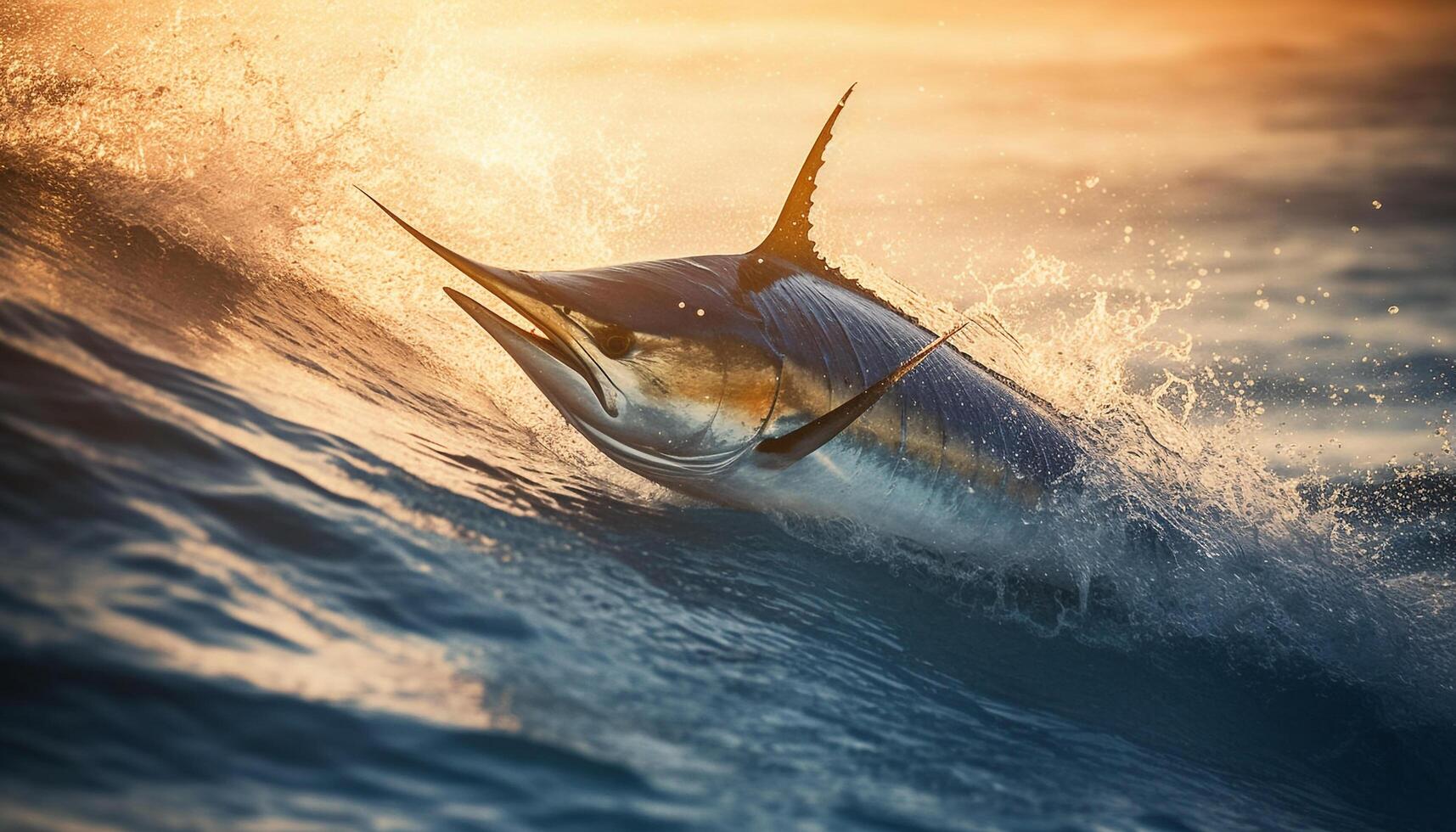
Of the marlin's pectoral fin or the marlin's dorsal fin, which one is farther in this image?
the marlin's dorsal fin

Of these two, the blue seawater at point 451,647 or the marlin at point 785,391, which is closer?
the blue seawater at point 451,647

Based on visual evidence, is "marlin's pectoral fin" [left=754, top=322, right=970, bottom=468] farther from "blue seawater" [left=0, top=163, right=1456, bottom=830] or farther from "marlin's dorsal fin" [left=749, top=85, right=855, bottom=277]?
"marlin's dorsal fin" [left=749, top=85, right=855, bottom=277]

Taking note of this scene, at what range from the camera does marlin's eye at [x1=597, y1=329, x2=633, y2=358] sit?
3.26 m

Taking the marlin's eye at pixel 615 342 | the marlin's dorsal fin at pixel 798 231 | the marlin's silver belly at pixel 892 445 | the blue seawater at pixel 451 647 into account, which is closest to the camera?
the blue seawater at pixel 451 647

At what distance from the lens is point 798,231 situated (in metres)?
4.15

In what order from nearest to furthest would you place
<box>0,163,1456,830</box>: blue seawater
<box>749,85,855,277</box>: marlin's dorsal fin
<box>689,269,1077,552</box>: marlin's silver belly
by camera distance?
<box>0,163,1456,830</box>: blue seawater < <box>689,269,1077,552</box>: marlin's silver belly < <box>749,85,855,277</box>: marlin's dorsal fin

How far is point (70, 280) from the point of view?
319 centimetres

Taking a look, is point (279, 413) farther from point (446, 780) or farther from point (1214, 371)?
point (1214, 371)

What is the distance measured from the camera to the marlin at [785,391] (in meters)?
3.30

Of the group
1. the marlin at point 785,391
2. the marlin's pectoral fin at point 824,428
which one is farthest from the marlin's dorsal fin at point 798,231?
the marlin's pectoral fin at point 824,428

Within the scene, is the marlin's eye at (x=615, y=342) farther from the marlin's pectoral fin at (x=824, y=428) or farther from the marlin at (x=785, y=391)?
the marlin's pectoral fin at (x=824, y=428)

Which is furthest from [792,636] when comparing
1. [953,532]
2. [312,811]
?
[312,811]

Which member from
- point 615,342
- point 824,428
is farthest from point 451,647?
point 824,428

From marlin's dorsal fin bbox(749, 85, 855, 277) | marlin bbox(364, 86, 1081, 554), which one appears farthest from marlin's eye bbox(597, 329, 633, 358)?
marlin's dorsal fin bbox(749, 85, 855, 277)
